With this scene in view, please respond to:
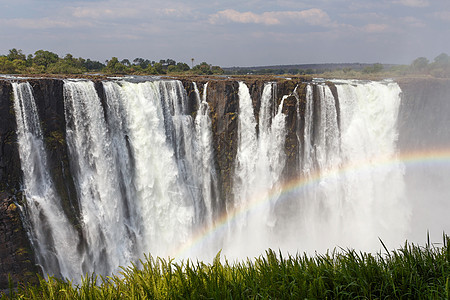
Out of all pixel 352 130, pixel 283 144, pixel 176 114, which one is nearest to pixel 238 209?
pixel 283 144

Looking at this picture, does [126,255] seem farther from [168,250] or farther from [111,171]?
[111,171]

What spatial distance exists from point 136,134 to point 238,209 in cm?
721

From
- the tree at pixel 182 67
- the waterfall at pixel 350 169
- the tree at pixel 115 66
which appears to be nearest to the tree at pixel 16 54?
the tree at pixel 115 66

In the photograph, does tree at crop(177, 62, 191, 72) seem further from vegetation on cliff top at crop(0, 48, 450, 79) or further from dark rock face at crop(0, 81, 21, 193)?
dark rock face at crop(0, 81, 21, 193)

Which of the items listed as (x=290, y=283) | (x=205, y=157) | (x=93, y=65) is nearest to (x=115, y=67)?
(x=93, y=65)

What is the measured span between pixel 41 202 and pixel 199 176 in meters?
7.58

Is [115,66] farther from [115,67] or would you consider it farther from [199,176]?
[199,176]

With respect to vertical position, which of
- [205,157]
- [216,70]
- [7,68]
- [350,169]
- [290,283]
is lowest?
[350,169]

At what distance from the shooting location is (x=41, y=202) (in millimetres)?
13742

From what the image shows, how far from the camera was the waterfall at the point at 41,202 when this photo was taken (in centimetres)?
1330

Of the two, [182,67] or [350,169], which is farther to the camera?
[182,67]

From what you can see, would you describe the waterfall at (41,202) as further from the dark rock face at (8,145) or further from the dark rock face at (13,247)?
the dark rock face at (13,247)

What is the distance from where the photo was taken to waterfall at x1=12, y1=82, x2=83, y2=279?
1330 centimetres

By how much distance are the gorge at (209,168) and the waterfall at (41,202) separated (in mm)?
40
